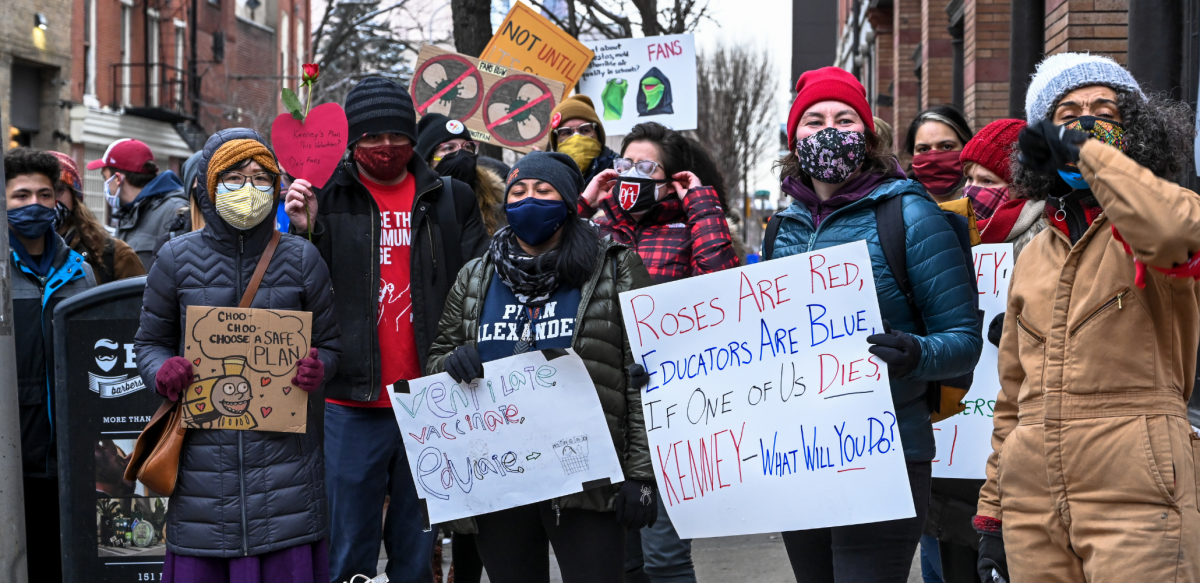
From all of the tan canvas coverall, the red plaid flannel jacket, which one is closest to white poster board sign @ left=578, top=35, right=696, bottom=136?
the red plaid flannel jacket

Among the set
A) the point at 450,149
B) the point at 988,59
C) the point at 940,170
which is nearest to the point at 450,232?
the point at 450,149

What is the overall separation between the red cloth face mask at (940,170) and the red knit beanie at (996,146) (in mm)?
216

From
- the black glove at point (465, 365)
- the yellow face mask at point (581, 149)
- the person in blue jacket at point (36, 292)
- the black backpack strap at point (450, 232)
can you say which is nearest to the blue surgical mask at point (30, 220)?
the person in blue jacket at point (36, 292)

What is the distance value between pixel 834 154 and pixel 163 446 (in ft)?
7.28

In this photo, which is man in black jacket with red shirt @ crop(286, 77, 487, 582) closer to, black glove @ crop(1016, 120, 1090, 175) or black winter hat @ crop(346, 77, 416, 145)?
black winter hat @ crop(346, 77, 416, 145)

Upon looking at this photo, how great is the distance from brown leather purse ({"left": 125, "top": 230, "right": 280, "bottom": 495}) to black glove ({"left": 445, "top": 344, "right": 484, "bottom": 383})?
2.45 ft

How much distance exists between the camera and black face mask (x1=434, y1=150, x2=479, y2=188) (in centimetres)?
522

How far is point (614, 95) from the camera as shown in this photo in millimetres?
7613

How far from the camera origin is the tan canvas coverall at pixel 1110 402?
7.43 feet

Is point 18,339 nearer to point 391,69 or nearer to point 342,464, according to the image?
point 342,464

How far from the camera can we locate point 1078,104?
2631mm

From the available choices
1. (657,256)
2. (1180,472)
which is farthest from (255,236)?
(1180,472)

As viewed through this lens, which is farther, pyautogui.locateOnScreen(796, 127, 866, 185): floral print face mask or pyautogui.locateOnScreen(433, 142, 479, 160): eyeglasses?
pyautogui.locateOnScreen(433, 142, 479, 160): eyeglasses

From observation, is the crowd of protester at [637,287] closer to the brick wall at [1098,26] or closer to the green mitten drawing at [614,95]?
the green mitten drawing at [614,95]
